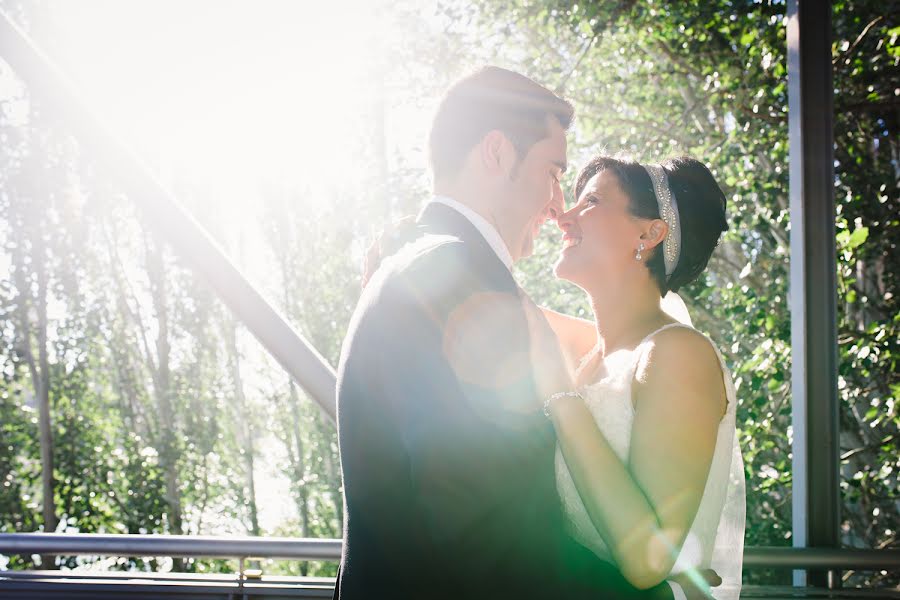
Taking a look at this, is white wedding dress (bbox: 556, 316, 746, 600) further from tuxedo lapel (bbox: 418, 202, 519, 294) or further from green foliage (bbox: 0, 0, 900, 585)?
green foliage (bbox: 0, 0, 900, 585)

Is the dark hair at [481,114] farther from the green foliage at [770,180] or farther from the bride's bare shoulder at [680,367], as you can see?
the green foliage at [770,180]

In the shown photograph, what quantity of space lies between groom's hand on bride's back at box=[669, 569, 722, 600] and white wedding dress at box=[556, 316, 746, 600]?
0.06 ft

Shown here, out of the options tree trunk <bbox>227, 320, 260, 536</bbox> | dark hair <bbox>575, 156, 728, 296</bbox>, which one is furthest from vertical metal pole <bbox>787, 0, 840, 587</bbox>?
tree trunk <bbox>227, 320, 260, 536</bbox>

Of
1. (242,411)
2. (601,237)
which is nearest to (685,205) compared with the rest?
(601,237)

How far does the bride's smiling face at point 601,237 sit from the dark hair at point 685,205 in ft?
0.08

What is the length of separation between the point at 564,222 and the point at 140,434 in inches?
614

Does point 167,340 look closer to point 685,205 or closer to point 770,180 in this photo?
point 770,180

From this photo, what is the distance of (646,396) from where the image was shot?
4.88 feet

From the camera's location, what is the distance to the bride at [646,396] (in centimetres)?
136

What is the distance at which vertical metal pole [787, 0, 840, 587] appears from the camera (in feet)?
7.00

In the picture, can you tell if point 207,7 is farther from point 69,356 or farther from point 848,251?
point 848,251

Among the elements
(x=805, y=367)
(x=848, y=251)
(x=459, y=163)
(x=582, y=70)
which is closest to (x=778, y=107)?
(x=848, y=251)

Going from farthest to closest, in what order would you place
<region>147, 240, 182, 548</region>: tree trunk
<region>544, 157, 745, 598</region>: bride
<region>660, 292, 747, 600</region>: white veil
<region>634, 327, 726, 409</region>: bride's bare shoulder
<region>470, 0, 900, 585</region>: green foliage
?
<region>147, 240, 182, 548</region>: tree trunk
<region>470, 0, 900, 585</region>: green foliage
<region>660, 292, 747, 600</region>: white veil
<region>634, 327, 726, 409</region>: bride's bare shoulder
<region>544, 157, 745, 598</region>: bride

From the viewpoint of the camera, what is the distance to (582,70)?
22.5 feet
